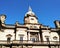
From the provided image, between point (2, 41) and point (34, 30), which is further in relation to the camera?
point (34, 30)

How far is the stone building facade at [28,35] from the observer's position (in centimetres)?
4184

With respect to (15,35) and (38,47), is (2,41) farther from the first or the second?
(38,47)

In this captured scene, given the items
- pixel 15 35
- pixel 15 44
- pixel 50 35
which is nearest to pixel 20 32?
pixel 15 35

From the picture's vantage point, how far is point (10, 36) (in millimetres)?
44250

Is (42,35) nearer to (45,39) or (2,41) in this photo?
(45,39)

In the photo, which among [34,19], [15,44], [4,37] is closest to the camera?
[15,44]

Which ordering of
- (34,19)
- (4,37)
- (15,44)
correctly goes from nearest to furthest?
(15,44) < (4,37) < (34,19)

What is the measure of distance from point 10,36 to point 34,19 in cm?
988

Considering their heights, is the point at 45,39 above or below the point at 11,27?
below

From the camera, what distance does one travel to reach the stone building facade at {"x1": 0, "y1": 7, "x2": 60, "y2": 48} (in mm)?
41844

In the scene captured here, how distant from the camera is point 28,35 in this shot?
4444cm

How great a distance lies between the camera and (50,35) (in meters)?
45.4

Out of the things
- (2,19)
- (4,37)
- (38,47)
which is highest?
(2,19)

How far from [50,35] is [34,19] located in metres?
7.83
